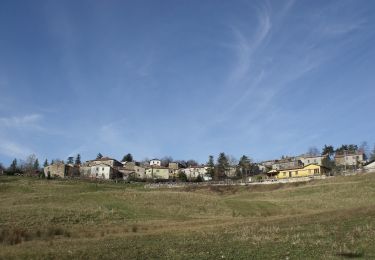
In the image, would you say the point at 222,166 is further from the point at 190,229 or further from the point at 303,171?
the point at 190,229

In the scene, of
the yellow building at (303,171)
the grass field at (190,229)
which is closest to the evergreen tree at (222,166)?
the yellow building at (303,171)

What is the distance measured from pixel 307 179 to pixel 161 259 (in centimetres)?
10080

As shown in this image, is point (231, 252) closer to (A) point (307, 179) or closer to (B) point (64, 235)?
(B) point (64, 235)

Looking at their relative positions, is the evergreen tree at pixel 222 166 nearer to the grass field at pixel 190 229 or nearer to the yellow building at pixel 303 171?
the yellow building at pixel 303 171

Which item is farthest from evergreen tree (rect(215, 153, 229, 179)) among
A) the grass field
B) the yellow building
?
the grass field

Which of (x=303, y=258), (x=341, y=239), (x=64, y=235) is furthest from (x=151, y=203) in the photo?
(x=303, y=258)

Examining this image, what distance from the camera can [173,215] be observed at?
62156mm

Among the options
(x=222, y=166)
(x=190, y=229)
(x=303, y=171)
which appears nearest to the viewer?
(x=190, y=229)

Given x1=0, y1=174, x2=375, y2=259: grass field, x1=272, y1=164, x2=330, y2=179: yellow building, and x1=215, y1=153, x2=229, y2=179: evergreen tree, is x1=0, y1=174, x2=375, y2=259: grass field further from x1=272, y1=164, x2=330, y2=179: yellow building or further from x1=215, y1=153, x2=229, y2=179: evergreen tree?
x1=215, y1=153, x2=229, y2=179: evergreen tree

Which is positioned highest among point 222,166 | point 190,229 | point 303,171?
point 222,166

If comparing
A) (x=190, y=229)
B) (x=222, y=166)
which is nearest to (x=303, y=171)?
(x=222, y=166)

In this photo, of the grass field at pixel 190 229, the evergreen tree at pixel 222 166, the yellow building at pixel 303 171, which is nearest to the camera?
the grass field at pixel 190 229

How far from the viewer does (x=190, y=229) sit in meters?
39.9

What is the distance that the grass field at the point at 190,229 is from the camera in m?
22.9
